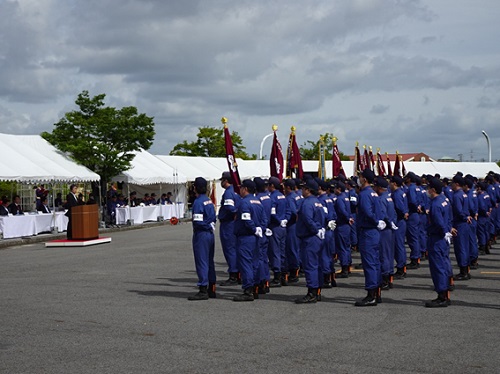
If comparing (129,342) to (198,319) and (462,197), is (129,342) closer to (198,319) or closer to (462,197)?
(198,319)

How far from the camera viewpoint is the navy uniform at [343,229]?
14672mm

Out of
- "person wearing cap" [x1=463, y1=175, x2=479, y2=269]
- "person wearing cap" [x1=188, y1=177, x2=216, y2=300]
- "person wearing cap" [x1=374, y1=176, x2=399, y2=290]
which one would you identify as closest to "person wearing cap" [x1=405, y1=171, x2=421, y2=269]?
"person wearing cap" [x1=463, y1=175, x2=479, y2=269]

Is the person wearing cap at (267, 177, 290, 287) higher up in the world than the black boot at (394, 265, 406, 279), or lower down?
higher up

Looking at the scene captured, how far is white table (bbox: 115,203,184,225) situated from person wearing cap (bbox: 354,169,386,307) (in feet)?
77.9

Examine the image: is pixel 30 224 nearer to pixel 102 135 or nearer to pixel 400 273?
pixel 102 135

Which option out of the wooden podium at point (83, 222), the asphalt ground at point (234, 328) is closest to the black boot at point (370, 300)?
the asphalt ground at point (234, 328)

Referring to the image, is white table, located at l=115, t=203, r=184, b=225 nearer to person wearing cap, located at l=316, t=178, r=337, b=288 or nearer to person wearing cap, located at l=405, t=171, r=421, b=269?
person wearing cap, located at l=405, t=171, r=421, b=269

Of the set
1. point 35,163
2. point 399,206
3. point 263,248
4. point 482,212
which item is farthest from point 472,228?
point 35,163

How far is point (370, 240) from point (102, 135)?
26.0 metres

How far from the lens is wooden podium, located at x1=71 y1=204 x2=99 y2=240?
2375 centimetres

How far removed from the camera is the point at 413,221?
54.0ft

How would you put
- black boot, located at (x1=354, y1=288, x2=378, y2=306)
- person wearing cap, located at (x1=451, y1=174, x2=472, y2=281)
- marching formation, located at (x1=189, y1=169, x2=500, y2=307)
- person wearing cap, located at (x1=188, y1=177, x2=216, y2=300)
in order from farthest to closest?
1. person wearing cap, located at (x1=451, y1=174, x2=472, y2=281)
2. person wearing cap, located at (x1=188, y1=177, x2=216, y2=300)
3. marching formation, located at (x1=189, y1=169, x2=500, y2=307)
4. black boot, located at (x1=354, y1=288, x2=378, y2=306)

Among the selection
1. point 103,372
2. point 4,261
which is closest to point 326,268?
point 103,372

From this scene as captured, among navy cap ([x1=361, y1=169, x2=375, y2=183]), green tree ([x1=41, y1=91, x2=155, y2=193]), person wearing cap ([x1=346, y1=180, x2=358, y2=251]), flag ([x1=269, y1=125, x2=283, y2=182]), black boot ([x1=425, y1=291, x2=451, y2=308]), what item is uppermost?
green tree ([x1=41, y1=91, x2=155, y2=193])
